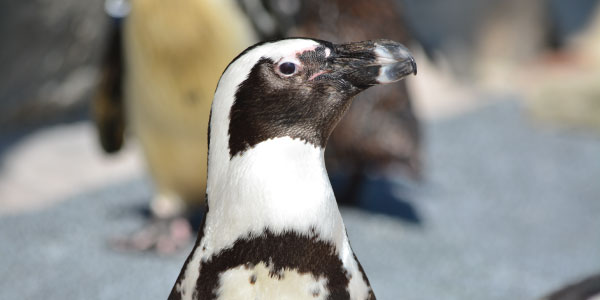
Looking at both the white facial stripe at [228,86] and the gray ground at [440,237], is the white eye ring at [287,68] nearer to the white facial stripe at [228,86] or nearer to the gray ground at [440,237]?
the white facial stripe at [228,86]

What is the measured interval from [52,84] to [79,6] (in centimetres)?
38

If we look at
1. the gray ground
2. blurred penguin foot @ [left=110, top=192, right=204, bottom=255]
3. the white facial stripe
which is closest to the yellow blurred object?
blurred penguin foot @ [left=110, top=192, right=204, bottom=255]

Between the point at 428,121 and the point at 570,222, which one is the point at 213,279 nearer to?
the point at 570,222

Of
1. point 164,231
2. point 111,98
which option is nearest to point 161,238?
point 164,231

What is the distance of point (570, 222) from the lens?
2883 mm

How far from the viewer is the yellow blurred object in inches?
79.6

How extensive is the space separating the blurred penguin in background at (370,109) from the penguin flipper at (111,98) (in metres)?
0.54

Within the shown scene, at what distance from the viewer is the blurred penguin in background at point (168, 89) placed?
79.9 inches

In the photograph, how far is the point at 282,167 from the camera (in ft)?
3.01

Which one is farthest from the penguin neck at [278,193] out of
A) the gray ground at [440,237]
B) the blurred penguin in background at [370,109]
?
the blurred penguin in background at [370,109]

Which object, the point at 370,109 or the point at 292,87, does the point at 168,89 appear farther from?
the point at 292,87

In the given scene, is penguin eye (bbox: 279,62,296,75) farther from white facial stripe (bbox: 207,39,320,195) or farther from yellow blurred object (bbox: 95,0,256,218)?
yellow blurred object (bbox: 95,0,256,218)

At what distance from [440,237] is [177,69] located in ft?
3.57

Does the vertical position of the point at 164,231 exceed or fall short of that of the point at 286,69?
it falls short
